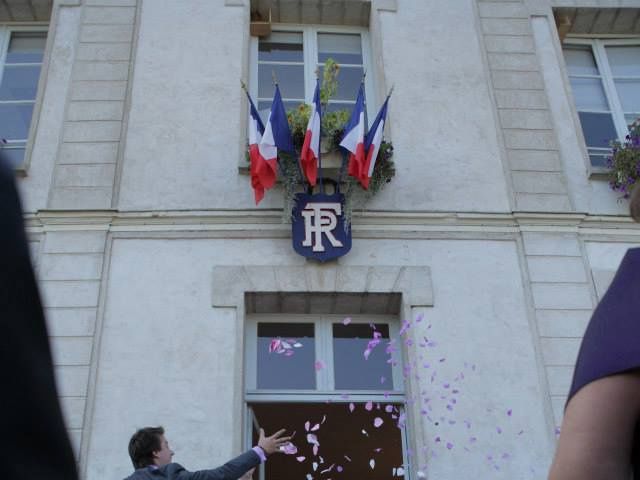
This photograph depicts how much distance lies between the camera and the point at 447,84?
7.07 metres

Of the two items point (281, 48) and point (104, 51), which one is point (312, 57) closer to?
point (281, 48)

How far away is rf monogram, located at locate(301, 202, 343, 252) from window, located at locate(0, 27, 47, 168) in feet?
7.88

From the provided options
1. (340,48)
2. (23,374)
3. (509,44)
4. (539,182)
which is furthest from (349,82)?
(23,374)

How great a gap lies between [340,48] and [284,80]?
65 cm

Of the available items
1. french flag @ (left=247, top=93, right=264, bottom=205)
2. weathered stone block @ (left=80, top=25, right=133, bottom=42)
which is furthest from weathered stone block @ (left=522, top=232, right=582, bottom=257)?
weathered stone block @ (left=80, top=25, right=133, bottom=42)

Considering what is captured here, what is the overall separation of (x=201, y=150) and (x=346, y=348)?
6.35 ft

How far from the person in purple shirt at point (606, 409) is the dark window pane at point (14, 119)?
6689 mm

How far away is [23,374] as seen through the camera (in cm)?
78

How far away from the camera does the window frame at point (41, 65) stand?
21.2 feet

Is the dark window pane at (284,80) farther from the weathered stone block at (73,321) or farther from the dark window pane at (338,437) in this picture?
the dark window pane at (338,437)

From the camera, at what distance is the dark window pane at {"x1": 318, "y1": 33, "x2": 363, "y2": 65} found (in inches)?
299

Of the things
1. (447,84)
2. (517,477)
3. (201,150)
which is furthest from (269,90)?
(517,477)

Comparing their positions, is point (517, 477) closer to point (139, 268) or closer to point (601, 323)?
point (139, 268)

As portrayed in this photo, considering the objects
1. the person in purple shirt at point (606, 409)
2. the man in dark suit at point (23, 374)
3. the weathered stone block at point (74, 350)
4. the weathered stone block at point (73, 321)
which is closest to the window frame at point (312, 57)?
the weathered stone block at point (73, 321)
